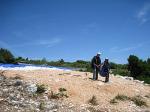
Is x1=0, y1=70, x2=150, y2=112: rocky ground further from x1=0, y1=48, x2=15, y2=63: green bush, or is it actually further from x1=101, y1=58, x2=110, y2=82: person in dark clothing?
x1=0, y1=48, x2=15, y2=63: green bush

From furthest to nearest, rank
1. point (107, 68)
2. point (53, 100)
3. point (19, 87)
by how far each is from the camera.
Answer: point (107, 68)
point (19, 87)
point (53, 100)

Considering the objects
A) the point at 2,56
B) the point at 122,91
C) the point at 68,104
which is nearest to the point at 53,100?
the point at 68,104

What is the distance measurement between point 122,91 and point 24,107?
7438 millimetres

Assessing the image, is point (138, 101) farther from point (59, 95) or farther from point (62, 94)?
point (59, 95)

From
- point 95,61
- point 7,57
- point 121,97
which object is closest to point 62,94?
point 121,97

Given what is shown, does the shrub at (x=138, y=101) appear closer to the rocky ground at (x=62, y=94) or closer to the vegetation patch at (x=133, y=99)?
the vegetation patch at (x=133, y=99)

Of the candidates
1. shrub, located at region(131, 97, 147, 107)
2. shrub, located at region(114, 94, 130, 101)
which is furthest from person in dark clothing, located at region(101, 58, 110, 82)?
shrub, located at region(131, 97, 147, 107)

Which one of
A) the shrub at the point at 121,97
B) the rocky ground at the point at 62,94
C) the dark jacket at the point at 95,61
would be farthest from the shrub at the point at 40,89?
the dark jacket at the point at 95,61

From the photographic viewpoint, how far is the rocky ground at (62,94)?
18516 millimetres

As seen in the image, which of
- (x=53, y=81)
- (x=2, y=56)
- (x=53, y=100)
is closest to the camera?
(x=53, y=100)

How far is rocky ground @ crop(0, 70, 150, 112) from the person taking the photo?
18516 mm

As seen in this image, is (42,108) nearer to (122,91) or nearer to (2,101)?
(2,101)

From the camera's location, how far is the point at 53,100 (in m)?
19.4

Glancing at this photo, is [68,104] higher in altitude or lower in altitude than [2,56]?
lower
